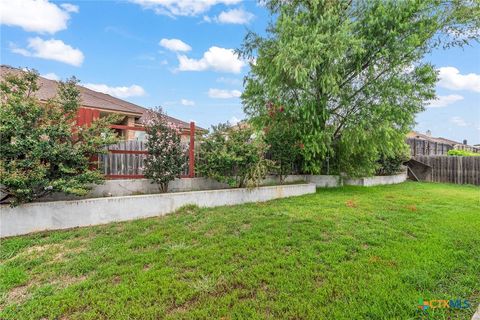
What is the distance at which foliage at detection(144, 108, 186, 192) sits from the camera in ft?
18.6

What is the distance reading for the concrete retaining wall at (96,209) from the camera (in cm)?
412

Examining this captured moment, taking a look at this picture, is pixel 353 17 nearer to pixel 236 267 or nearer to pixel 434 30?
pixel 434 30

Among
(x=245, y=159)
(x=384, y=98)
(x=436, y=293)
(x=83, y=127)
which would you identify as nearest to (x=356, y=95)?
(x=384, y=98)

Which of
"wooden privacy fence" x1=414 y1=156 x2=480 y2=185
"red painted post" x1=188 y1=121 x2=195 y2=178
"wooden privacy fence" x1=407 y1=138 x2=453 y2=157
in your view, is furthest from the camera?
"wooden privacy fence" x1=407 y1=138 x2=453 y2=157

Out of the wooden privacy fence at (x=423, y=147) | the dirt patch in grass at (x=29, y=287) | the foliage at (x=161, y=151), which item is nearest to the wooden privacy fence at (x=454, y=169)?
the wooden privacy fence at (x=423, y=147)

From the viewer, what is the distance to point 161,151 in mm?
5742

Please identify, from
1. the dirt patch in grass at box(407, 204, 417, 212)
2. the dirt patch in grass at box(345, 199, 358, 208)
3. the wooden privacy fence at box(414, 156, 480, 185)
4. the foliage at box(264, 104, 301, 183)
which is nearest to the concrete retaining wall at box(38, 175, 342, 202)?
the foliage at box(264, 104, 301, 183)

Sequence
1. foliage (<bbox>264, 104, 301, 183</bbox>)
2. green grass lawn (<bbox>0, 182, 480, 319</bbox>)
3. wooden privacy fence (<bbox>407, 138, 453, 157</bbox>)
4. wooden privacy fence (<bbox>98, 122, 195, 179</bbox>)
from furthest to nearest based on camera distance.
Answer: wooden privacy fence (<bbox>407, 138, 453, 157</bbox>)
foliage (<bbox>264, 104, 301, 183</bbox>)
wooden privacy fence (<bbox>98, 122, 195, 179</bbox>)
green grass lawn (<bbox>0, 182, 480, 319</bbox>)

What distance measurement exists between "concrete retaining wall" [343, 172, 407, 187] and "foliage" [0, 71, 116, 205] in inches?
336

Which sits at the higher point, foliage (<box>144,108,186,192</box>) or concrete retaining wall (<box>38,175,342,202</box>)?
foliage (<box>144,108,186,192</box>)

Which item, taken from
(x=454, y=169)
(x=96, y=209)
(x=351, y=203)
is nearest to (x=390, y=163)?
(x=454, y=169)

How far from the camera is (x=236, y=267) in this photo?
2.91 m

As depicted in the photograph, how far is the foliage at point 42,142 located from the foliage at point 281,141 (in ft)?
14.6

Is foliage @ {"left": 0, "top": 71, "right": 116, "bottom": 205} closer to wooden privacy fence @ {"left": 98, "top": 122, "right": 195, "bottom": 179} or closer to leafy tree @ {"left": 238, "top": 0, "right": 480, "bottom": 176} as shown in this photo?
wooden privacy fence @ {"left": 98, "top": 122, "right": 195, "bottom": 179}
